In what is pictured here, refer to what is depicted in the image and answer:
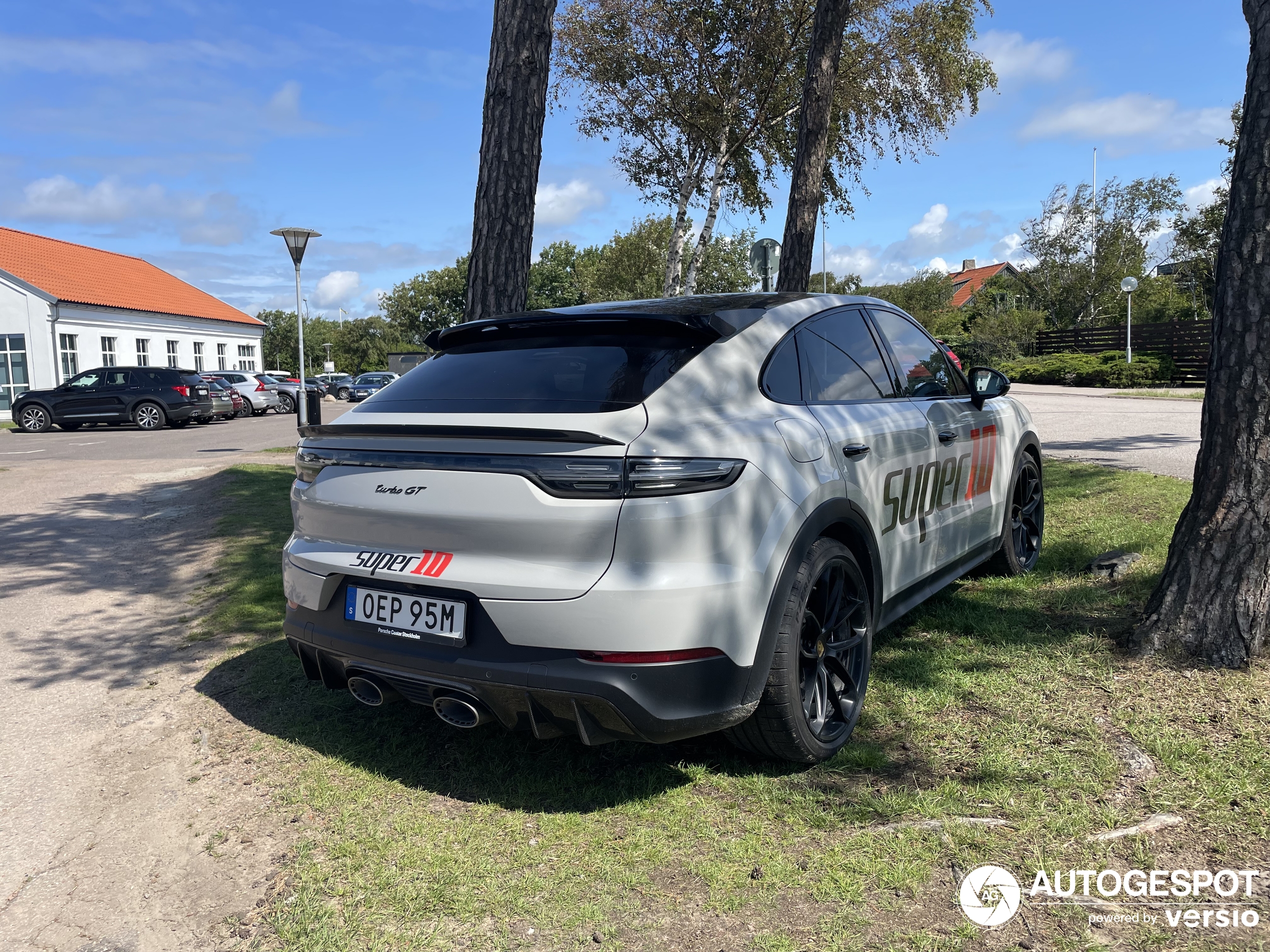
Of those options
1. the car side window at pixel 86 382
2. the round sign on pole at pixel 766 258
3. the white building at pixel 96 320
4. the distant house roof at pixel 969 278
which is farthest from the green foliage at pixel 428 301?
the round sign on pole at pixel 766 258

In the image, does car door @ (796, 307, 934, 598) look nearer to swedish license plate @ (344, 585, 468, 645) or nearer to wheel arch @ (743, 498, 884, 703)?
wheel arch @ (743, 498, 884, 703)

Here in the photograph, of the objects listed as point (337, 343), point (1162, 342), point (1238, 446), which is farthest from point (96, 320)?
point (337, 343)

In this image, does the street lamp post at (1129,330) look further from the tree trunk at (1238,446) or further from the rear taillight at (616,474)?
the rear taillight at (616,474)

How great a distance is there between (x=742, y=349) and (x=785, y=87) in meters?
18.8

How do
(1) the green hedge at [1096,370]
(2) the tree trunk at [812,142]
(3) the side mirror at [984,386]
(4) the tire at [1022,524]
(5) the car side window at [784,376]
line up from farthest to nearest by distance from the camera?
(1) the green hedge at [1096,370], (2) the tree trunk at [812,142], (4) the tire at [1022,524], (3) the side mirror at [984,386], (5) the car side window at [784,376]

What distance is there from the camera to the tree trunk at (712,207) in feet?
68.2

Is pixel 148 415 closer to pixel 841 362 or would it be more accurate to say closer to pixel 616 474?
pixel 841 362

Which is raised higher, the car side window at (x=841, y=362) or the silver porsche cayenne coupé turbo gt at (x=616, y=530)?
the car side window at (x=841, y=362)

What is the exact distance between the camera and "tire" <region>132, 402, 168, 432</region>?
25062 millimetres

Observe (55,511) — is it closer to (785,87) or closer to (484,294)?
(484,294)

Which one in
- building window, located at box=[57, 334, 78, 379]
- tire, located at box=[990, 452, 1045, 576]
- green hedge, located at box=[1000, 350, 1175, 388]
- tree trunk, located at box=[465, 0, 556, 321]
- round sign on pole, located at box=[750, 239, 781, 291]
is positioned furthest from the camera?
building window, located at box=[57, 334, 78, 379]

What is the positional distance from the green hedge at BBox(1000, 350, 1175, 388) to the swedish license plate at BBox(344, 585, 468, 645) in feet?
80.9

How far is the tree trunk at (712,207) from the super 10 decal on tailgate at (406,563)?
1823 cm

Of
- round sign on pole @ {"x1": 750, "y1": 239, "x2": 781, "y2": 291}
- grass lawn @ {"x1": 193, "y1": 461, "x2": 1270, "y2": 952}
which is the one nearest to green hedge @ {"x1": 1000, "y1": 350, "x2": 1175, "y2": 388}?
round sign on pole @ {"x1": 750, "y1": 239, "x2": 781, "y2": 291}
